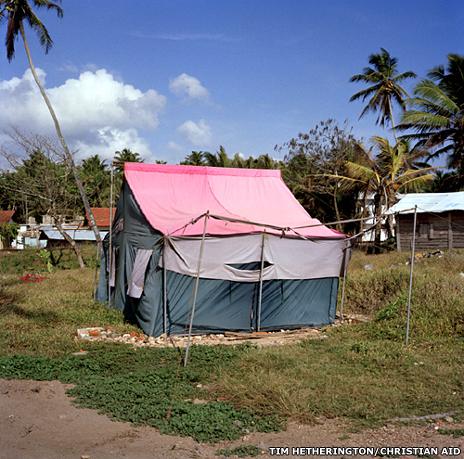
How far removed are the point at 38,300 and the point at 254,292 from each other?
5562mm

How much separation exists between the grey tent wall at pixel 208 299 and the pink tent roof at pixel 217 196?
0.41 metres

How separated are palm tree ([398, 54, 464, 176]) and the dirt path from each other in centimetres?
2166

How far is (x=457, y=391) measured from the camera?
654cm

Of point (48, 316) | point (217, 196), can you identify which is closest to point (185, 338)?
point (48, 316)

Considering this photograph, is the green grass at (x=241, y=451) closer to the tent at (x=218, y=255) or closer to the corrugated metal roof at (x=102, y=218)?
the tent at (x=218, y=255)

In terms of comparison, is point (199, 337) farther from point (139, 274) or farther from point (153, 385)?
point (153, 385)

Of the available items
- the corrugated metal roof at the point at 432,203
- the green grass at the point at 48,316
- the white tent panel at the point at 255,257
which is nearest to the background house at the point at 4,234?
the green grass at the point at 48,316

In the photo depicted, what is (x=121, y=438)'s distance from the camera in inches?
201

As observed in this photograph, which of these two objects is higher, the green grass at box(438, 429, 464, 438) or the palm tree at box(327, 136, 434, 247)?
the palm tree at box(327, 136, 434, 247)

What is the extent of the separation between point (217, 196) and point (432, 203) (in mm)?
16199

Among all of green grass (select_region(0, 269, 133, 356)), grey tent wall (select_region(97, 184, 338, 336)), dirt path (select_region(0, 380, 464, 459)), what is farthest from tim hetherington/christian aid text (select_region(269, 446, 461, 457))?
grey tent wall (select_region(97, 184, 338, 336))

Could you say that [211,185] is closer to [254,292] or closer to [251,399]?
[254,292]

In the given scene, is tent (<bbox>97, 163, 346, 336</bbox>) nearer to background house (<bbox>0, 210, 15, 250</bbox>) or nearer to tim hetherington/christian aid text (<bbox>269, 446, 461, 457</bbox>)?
tim hetherington/christian aid text (<bbox>269, 446, 461, 457</bbox>)

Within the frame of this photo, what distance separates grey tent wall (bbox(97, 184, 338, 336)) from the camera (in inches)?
404
